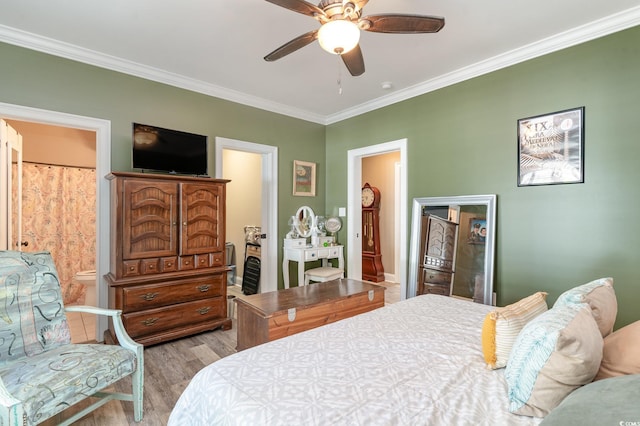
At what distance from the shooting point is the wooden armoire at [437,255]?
3268 mm

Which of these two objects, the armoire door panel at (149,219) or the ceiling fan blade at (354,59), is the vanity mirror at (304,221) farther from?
the ceiling fan blade at (354,59)

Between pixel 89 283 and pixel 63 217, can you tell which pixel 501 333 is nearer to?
pixel 89 283

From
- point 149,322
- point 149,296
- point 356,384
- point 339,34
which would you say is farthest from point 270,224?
point 356,384

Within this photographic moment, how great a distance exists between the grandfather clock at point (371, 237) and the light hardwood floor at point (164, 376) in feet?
9.09

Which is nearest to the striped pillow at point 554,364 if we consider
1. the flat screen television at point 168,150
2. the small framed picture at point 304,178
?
the flat screen television at point 168,150

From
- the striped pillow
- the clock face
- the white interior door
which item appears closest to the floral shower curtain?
the white interior door

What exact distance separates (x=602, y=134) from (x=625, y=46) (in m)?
0.67

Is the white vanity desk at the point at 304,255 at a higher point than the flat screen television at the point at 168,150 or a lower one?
lower

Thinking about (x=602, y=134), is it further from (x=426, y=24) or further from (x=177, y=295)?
(x=177, y=295)

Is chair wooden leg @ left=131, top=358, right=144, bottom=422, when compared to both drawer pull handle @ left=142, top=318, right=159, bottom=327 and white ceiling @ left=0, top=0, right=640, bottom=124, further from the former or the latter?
white ceiling @ left=0, top=0, right=640, bottom=124

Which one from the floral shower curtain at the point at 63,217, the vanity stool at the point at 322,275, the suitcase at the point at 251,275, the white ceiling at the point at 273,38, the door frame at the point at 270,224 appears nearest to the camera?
the white ceiling at the point at 273,38

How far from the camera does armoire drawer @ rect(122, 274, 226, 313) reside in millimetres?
2738

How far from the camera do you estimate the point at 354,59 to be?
2160mm

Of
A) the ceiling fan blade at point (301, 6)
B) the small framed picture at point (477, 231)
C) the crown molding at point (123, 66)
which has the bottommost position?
the small framed picture at point (477, 231)
